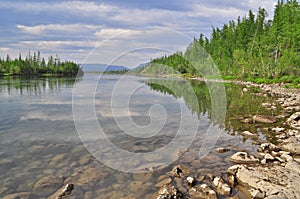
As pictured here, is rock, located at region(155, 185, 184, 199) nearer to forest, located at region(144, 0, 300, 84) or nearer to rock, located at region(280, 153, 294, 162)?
rock, located at region(280, 153, 294, 162)

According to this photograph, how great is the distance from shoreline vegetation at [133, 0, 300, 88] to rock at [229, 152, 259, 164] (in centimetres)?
1287

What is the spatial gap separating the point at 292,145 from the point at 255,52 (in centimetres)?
4919

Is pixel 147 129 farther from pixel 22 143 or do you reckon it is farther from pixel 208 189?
pixel 208 189

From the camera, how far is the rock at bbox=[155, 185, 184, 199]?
5479 millimetres

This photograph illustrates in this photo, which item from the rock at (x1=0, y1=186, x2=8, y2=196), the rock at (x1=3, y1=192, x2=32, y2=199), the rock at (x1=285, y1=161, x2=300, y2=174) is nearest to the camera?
the rock at (x1=3, y1=192, x2=32, y2=199)

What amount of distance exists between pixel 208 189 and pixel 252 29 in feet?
212

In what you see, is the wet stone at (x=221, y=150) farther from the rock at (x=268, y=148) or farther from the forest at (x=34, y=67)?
the forest at (x=34, y=67)

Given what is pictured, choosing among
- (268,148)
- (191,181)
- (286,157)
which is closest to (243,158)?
(286,157)

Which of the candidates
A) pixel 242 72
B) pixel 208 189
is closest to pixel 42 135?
pixel 208 189

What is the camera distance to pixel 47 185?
20.5 ft

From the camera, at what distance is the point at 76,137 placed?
35.3 feet

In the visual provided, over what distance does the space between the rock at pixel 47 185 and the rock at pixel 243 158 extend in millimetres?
5585

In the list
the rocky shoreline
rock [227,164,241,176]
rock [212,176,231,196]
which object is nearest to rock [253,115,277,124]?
the rocky shoreline

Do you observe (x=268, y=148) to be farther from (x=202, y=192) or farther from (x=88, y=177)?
(x=88, y=177)
